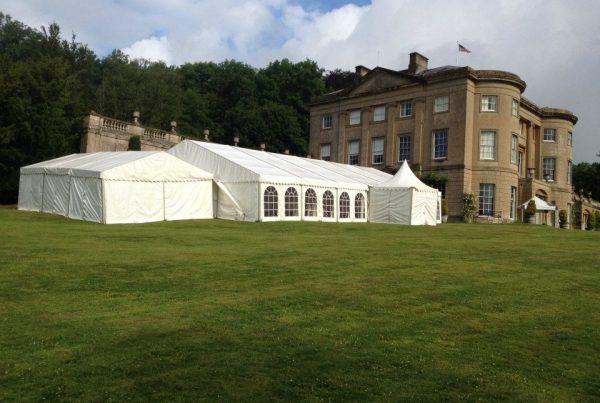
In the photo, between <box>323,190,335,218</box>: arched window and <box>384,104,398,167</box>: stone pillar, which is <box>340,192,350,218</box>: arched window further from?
<box>384,104,398,167</box>: stone pillar

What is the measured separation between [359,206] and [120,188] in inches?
471

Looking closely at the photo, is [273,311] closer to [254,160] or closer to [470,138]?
[254,160]

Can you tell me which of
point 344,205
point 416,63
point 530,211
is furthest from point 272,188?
point 416,63

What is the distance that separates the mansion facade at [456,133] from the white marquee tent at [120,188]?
19563mm

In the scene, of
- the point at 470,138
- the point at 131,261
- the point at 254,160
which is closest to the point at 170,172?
the point at 254,160

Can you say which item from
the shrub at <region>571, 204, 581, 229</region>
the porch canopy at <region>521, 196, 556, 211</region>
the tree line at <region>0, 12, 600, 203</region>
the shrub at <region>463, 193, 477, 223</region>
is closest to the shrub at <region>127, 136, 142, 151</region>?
the tree line at <region>0, 12, 600, 203</region>

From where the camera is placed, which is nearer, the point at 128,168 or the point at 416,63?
the point at 128,168

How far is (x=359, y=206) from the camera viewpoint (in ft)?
85.1

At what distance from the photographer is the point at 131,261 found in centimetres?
943

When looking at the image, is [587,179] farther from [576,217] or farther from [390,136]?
[390,136]

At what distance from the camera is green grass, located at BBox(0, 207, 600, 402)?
420 cm

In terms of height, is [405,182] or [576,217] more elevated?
[405,182]

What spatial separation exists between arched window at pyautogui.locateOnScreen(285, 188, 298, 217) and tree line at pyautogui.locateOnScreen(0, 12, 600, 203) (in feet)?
49.4

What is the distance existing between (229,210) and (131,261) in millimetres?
12965
